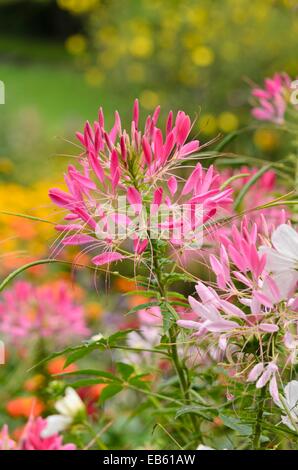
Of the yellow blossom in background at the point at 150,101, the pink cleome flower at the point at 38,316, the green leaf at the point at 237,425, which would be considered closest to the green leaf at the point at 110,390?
the green leaf at the point at 237,425

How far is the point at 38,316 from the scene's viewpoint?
1179 millimetres

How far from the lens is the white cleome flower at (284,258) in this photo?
18.3 inches

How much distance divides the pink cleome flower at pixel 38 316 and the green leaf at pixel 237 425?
0.66 meters

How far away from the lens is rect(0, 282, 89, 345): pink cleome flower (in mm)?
1160

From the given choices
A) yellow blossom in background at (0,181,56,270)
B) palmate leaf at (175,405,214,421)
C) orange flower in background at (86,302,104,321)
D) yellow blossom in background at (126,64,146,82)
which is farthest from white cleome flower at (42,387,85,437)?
yellow blossom in background at (126,64,146,82)

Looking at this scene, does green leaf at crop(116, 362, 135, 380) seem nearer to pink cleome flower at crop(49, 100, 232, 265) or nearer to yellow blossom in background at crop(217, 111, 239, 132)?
pink cleome flower at crop(49, 100, 232, 265)

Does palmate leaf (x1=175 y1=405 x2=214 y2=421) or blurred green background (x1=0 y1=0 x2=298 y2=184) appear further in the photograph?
blurred green background (x1=0 y1=0 x2=298 y2=184)

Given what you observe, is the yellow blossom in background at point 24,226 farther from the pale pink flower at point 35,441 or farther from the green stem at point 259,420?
the green stem at point 259,420

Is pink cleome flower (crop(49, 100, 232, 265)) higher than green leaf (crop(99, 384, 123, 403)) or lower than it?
higher

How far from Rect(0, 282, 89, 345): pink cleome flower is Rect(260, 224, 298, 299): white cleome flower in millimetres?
718

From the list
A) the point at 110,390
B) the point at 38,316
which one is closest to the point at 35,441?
the point at 110,390

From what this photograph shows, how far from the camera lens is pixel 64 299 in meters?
1.21
